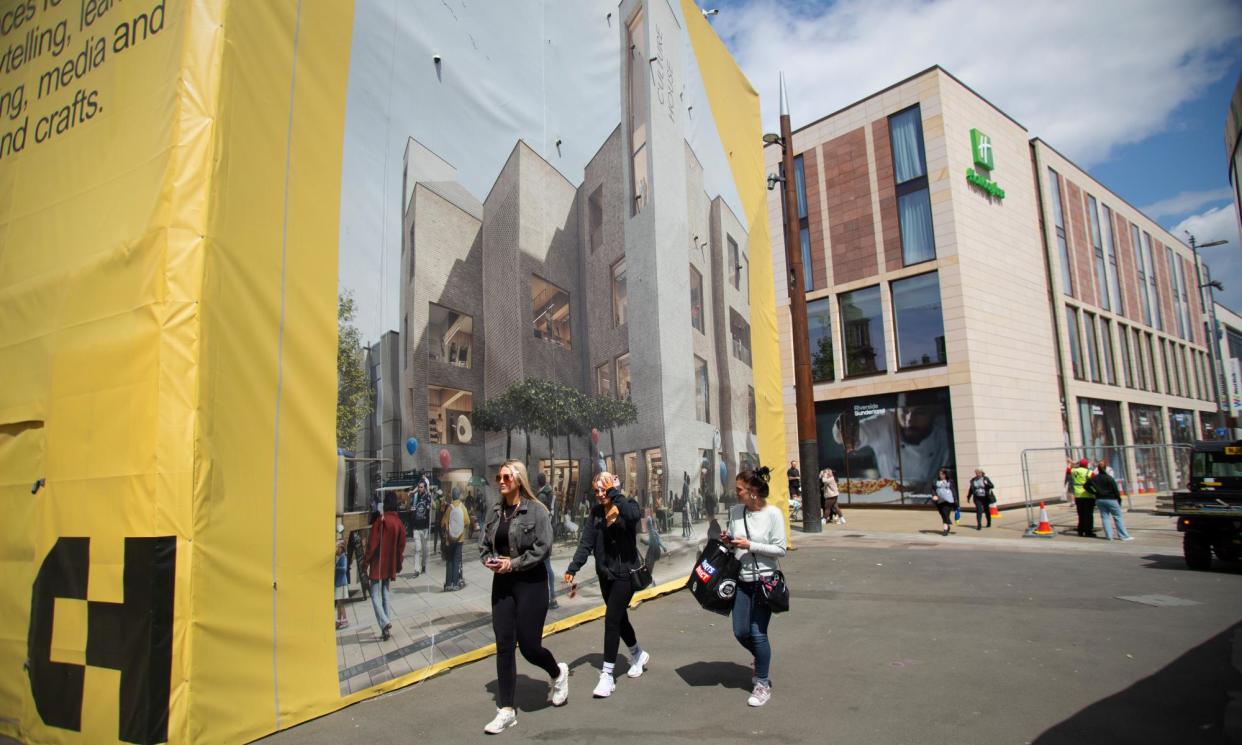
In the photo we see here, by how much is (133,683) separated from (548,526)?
2642 mm

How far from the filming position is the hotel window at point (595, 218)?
8227 mm

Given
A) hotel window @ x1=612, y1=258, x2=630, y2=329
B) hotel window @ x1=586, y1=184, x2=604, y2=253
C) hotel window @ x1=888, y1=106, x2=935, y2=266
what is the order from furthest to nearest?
hotel window @ x1=888, y1=106, x2=935, y2=266 < hotel window @ x1=612, y1=258, x2=630, y2=329 < hotel window @ x1=586, y1=184, x2=604, y2=253

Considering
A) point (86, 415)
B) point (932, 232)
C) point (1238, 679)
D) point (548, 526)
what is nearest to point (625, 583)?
point (548, 526)

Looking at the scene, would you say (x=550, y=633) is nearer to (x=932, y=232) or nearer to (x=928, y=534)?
(x=928, y=534)

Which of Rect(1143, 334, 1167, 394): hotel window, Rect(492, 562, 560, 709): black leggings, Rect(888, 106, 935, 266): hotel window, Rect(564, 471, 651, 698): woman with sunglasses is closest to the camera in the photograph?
Rect(492, 562, 560, 709): black leggings

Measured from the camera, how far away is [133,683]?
4.16 metres

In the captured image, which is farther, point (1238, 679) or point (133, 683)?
point (1238, 679)

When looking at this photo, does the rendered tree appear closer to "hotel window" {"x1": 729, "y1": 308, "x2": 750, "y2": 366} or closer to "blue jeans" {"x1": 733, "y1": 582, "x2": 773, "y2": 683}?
"blue jeans" {"x1": 733, "y1": 582, "x2": 773, "y2": 683}

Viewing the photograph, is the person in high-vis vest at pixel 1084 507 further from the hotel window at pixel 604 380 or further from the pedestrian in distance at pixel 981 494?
the hotel window at pixel 604 380

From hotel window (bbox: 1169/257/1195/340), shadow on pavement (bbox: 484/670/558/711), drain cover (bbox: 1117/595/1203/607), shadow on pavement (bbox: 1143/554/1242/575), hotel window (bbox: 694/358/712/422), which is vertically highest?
hotel window (bbox: 1169/257/1195/340)

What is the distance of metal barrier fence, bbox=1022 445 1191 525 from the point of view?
2213cm

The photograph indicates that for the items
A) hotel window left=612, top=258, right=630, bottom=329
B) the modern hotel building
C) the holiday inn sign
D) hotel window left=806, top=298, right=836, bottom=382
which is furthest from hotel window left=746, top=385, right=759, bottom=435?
the holiday inn sign

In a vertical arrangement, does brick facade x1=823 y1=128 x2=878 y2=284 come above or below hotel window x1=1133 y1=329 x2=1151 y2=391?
above

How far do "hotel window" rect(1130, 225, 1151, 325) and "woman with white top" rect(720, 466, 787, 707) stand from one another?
3940 cm
